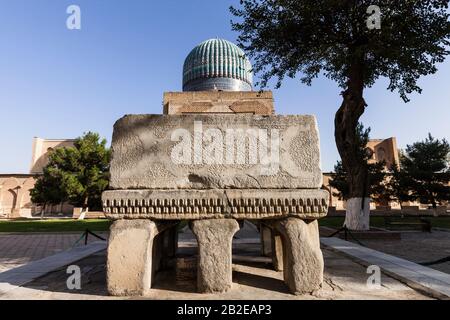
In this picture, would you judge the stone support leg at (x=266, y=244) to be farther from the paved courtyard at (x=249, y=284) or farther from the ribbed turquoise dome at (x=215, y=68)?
the ribbed turquoise dome at (x=215, y=68)

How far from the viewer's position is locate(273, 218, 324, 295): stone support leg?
310 cm

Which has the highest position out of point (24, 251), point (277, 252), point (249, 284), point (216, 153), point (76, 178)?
point (76, 178)

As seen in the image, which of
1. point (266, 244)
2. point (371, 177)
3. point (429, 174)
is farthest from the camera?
point (371, 177)

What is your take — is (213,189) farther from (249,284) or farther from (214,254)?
(249,284)

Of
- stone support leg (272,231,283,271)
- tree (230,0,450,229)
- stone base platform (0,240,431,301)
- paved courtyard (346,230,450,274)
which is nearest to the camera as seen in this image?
stone base platform (0,240,431,301)

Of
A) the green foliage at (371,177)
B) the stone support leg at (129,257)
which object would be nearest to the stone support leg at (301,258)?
the stone support leg at (129,257)

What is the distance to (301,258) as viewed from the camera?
3.13 metres

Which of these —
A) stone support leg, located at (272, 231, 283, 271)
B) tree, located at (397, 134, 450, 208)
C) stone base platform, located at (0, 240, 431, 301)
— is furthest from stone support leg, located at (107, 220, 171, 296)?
tree, located at (397, 134, 450, 208)

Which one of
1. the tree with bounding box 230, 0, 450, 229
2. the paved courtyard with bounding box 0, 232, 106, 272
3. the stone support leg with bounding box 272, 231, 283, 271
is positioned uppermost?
the tree with bounding box 230, 0, 450, 229

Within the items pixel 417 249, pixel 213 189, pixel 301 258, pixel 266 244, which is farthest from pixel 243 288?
pixel 417 249

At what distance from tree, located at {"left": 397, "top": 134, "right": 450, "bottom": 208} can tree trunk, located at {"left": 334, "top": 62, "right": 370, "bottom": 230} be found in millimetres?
14895

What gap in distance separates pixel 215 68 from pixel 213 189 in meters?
33.3

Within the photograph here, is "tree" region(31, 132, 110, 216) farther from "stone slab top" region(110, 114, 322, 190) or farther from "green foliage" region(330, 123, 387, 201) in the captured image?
"stone slab top" region(110, 114, 322, 190)
